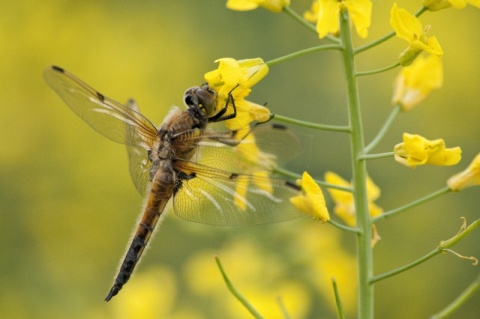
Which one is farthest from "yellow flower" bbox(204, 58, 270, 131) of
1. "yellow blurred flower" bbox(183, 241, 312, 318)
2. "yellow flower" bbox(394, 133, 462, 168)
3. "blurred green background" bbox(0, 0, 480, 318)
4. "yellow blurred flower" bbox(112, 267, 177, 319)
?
"yellow blurred flower" bbox(112, 267, 177, 319)

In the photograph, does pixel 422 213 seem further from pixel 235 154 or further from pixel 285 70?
pixel 235 154

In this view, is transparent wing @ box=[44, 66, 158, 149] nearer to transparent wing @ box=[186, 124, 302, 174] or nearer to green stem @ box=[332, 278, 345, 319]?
A: transparent wing @ box=[186, 124, 302, 174]

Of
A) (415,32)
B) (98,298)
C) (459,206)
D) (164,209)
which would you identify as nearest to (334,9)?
(415,32)

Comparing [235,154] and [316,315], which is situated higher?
[235,154]

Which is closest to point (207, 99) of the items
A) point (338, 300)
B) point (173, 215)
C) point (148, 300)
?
point (338, 300)

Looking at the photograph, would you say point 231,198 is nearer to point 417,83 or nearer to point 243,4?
point 243,4

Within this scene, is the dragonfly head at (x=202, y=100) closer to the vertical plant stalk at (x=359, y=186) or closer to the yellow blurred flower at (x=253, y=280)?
the vertical plant stalk at (x=359, y=186)
